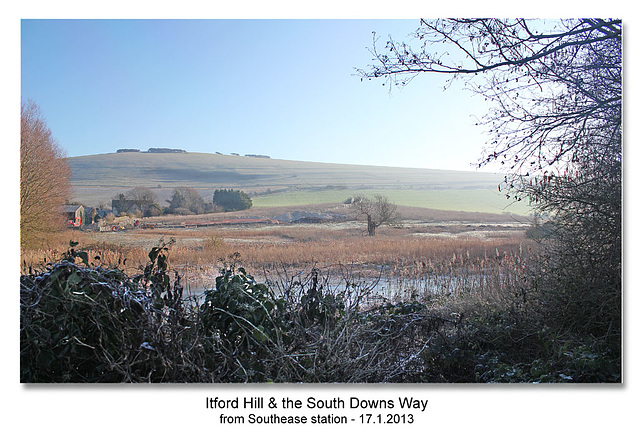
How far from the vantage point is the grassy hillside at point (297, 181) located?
4586 mm

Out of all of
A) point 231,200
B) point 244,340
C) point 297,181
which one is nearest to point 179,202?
point 231,200

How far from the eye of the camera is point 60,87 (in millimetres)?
4305

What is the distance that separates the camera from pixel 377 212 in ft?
15.6

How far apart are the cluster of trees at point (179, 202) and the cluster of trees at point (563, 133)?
1.73 meters

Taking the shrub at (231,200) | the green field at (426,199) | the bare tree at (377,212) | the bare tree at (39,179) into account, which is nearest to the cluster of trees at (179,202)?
the shrub at (231,200)

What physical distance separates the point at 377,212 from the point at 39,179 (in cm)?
307

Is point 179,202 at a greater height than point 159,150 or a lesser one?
lesser

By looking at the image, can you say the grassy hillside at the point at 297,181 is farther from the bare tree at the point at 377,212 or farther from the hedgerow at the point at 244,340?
the hedgerow at the point at 244,340

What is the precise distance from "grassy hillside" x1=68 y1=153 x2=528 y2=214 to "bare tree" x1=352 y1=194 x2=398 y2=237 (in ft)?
0.26

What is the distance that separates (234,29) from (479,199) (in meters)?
2.78

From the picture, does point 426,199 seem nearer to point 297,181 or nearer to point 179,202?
point 297,181

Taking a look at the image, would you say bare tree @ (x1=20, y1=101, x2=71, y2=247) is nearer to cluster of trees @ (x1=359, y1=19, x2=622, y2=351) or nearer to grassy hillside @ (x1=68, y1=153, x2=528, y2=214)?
grassy hillside @ (x1=68, y1=153, x2=528, y2=214)
